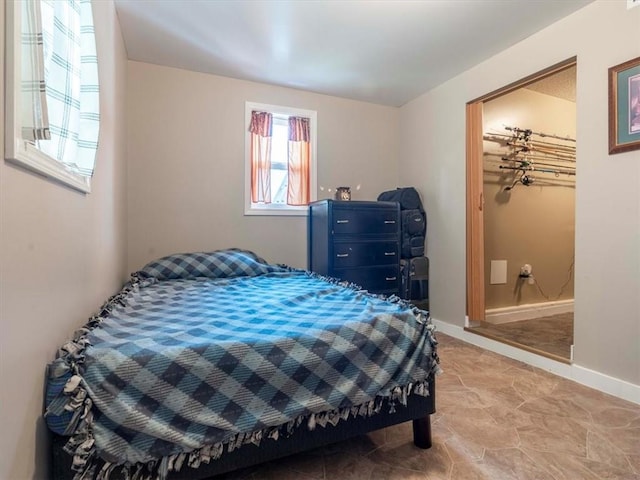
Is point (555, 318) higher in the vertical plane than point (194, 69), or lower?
lower

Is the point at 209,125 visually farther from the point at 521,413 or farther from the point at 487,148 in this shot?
the point at 521,413

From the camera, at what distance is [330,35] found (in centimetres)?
233

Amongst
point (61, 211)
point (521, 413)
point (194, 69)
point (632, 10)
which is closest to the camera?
point (61, 211)

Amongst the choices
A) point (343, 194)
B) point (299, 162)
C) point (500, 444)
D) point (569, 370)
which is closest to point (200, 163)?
point (299, 162)

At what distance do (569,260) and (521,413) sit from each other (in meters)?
2.83

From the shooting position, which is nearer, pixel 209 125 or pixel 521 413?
pixel 521 413

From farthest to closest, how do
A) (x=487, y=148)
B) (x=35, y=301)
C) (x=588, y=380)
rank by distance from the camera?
(x=487, y=148) → (x=588, y=380) → (x=35, y=301)

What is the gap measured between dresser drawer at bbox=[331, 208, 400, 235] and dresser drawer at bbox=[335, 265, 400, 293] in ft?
1.05

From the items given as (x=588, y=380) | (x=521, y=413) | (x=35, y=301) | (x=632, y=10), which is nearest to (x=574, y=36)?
(x=632, y=10)

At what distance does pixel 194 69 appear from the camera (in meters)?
2.88

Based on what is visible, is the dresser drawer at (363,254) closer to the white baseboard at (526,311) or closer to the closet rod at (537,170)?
the white baseboard at (526,311)

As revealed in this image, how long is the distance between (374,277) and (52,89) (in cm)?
240

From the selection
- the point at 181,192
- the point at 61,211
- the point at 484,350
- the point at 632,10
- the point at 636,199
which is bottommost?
the point at 484,350

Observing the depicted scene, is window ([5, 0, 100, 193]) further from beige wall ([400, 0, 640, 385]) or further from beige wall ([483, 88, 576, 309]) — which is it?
beige wall ([483, 88, 576, 309])
